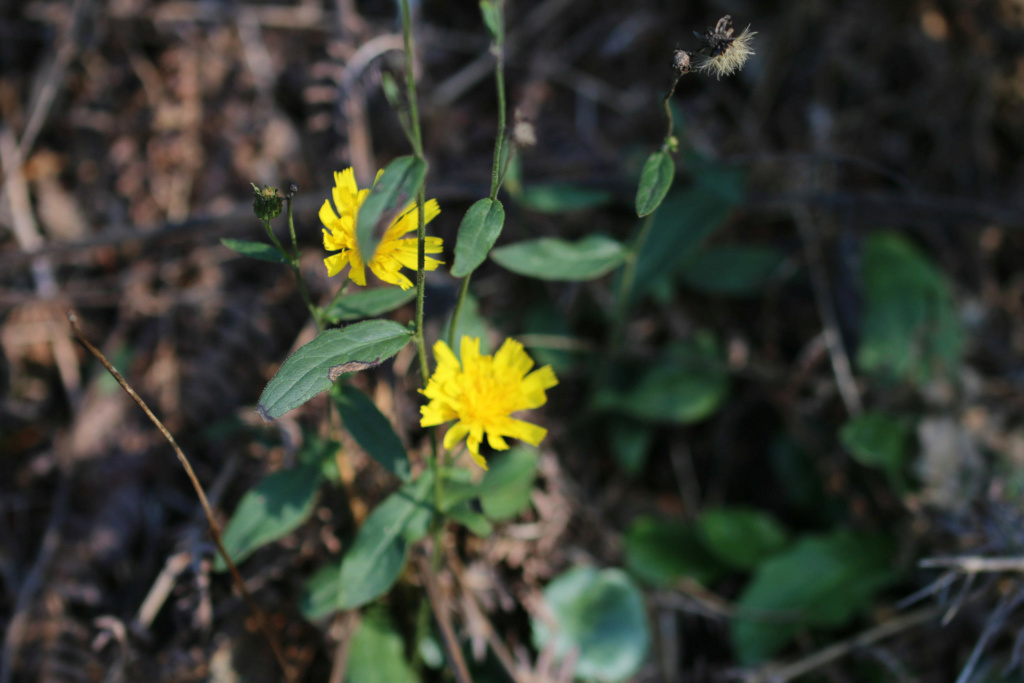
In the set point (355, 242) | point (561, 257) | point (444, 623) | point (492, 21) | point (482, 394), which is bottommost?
point (444, 623)

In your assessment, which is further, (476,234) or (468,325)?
(468,325)

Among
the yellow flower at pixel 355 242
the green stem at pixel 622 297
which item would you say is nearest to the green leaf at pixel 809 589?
the green stem at pixel 622 297

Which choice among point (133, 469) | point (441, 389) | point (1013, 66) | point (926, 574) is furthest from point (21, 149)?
point (1013, 66)

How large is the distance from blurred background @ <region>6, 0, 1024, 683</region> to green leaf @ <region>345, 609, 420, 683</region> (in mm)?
73

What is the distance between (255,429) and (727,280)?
179cm

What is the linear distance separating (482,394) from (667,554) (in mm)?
1338

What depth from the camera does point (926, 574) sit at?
2.23 m

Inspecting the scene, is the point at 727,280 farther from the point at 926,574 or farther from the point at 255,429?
the point at 255,429

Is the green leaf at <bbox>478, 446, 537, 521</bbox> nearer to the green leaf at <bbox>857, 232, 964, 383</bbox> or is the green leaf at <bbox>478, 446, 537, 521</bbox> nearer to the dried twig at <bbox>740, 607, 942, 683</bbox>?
the dried twig at <bbox>740, 607, 942, 683</bbox>

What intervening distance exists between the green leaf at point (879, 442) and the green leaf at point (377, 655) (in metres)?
1.58

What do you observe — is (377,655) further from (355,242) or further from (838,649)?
(838,649)

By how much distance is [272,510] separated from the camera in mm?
1618

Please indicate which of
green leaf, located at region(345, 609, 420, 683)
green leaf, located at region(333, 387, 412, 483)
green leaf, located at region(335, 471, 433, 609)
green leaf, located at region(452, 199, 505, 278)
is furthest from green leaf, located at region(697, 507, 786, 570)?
green leaf, located at region(452, 199, 505, 278)

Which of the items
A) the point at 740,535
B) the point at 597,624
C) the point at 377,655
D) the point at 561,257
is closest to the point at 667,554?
the point at 740,535
